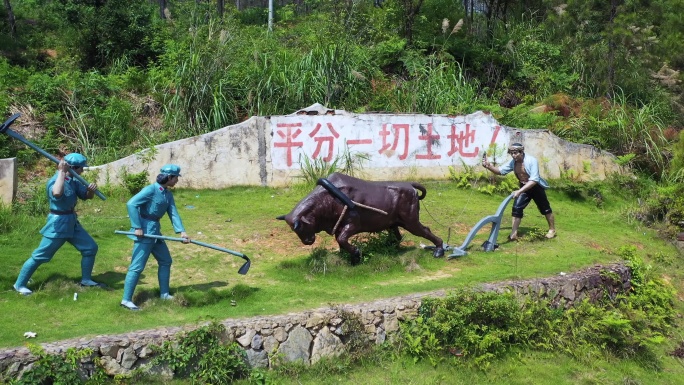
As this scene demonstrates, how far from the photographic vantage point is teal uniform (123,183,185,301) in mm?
7555

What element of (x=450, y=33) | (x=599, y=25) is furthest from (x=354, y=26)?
(x=599, y=25)

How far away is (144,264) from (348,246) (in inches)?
103

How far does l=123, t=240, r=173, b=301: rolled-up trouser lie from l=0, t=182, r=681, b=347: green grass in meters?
0.20

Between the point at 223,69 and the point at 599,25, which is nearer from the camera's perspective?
the point at 223,69

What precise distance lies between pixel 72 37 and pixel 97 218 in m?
8.12

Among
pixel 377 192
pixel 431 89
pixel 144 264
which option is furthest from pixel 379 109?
pixel 144 264

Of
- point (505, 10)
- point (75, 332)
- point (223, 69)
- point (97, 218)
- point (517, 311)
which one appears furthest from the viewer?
point (505, 10)

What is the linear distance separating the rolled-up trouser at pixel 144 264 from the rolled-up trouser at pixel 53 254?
76cm

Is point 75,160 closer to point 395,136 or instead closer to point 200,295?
point 200,295

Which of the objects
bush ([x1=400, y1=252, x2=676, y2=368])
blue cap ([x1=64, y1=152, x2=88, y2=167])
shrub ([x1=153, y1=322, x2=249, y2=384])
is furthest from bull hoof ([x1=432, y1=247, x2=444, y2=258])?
blue cap ([x1=64, y1=152, x2=88, y2=167])

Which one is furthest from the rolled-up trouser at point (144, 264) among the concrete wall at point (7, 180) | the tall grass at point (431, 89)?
the tall grass at point (431, 89)

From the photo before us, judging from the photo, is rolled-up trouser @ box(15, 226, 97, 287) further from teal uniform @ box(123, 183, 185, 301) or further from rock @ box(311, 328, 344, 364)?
rock @ box(311, 328, 344, 364)

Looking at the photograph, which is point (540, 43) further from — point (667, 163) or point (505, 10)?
point (667, 163)

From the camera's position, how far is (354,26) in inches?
683
